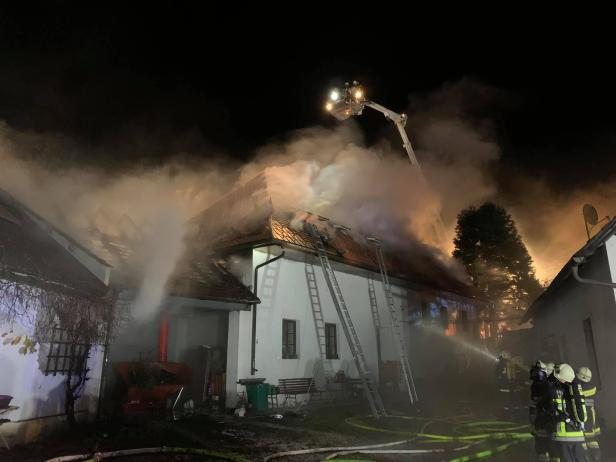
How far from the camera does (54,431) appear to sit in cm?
871

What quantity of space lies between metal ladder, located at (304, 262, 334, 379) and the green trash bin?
3.53 metres

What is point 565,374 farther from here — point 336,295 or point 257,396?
point 336,295

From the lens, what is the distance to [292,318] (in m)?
15.0

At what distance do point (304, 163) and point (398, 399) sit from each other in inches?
392

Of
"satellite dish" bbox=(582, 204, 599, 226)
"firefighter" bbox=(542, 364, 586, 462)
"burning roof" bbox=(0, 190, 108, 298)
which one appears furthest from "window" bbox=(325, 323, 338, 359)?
"firefighter" bbox=(542, 364, 586, 462)

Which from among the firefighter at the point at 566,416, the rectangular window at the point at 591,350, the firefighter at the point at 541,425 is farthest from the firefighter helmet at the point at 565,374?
the rectangular window at the point at 591,350

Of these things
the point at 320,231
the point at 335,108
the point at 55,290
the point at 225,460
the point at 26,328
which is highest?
the point at 335,108

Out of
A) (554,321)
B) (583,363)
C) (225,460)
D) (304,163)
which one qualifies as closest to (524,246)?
(554,321)

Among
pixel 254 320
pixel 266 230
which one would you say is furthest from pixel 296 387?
pixel 266 230

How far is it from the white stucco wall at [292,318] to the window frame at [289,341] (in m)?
0.12

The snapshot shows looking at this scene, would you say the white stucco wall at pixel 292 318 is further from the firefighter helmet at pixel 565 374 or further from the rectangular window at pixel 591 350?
the firefighter helmet at pixel 565 374

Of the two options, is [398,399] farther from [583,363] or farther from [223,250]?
[223,250]

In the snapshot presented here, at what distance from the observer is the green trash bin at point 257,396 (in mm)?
12430

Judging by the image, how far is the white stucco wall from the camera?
13.3m
